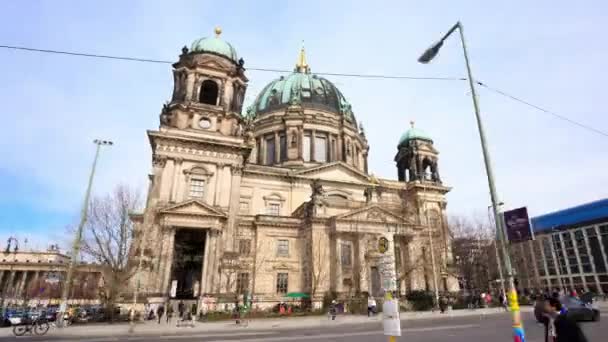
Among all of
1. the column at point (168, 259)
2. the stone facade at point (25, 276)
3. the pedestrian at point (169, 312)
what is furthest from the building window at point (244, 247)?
the stone facade at point (25, 276)

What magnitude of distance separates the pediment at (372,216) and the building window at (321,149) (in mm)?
16901

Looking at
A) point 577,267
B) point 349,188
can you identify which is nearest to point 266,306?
point 349,188

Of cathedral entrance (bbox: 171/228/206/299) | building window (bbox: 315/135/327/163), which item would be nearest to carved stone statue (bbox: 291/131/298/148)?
building window (bbox: 315/135/327/163)

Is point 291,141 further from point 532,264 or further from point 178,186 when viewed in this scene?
point 532,264

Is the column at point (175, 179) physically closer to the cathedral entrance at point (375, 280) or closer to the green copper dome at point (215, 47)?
the green copper dome at point (215, 47)

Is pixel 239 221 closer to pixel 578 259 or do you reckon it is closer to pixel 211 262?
pixel 211 262

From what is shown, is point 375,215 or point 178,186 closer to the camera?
point 178,186

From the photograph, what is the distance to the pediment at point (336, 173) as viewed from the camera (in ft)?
157

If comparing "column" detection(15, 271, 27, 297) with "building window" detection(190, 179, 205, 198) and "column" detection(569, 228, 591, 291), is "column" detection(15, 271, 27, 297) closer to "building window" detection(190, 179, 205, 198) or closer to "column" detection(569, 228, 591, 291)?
"building window" detection(190, 179, 205, 198)

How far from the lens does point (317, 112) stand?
5822 cm

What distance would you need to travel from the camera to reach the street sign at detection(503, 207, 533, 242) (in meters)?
8.79

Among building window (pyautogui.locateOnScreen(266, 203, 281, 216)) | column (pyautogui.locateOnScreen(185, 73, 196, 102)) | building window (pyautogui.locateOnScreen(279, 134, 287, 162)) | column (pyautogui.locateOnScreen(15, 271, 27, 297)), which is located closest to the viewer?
column (pyautogui.locateOnScreen(185, 73, 196, 102))

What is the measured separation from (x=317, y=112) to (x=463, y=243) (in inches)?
1167

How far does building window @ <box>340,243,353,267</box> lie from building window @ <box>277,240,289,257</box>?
6048 mm
